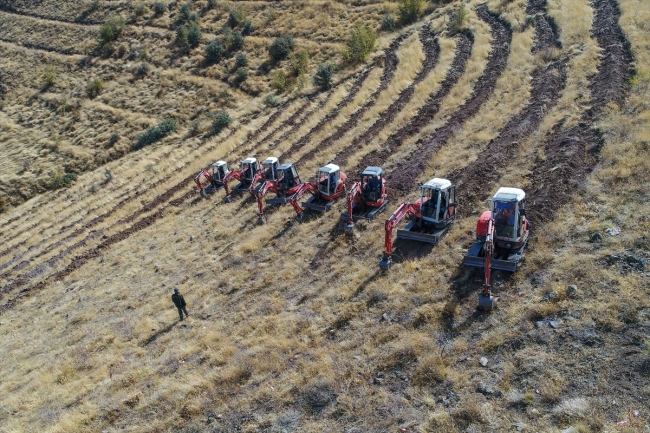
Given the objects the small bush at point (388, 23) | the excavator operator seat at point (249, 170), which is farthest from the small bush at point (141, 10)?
the excavator operator seat at point (249, 170)

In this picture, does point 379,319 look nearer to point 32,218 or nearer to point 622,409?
point 622,409

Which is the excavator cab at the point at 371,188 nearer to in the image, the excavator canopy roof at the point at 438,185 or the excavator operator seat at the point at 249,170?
the excavator canopy roof at the point at 438,185

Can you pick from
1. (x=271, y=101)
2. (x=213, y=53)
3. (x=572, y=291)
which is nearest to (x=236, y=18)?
(x=213, y=53)

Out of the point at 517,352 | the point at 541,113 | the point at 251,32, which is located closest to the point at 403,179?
the point at 541,113

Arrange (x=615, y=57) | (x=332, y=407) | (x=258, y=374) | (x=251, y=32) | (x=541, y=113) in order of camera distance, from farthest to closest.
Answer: (x=251, y=32) → (x=615, y=57) → (x=541, y=113) → (x=258, y=374) → (x=332, y=407)

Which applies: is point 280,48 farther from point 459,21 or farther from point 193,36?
point 459,21
